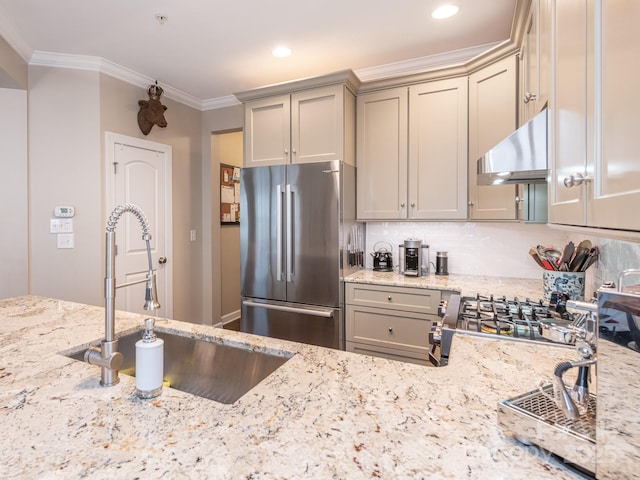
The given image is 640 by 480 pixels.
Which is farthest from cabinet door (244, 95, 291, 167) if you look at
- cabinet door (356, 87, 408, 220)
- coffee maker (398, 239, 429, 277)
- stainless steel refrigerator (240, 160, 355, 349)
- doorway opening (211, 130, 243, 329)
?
coffee maker (398, 239, 429, 277)

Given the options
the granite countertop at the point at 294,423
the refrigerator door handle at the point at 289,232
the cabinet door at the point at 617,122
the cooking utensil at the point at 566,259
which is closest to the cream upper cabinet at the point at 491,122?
the cooking utensil at the point at 566,259

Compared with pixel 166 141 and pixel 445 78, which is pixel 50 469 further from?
pixel 166 141

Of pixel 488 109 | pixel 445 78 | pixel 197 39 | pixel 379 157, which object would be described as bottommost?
pixel 379 157

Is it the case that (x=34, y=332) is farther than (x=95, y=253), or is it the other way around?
(x=95, y=253)

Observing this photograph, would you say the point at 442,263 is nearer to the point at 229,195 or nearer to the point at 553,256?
the point at 553,256

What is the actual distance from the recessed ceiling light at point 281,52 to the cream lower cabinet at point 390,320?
6.18 feet

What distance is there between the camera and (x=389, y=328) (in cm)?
245

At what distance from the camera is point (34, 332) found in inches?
52.3

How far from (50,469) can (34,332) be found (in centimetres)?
97

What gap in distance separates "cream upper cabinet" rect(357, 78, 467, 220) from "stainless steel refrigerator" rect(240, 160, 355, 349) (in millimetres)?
223

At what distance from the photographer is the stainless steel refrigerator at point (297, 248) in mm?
2588

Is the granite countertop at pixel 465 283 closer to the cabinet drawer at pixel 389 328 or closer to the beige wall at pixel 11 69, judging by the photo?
the cabinet drawer at pixel 389 328

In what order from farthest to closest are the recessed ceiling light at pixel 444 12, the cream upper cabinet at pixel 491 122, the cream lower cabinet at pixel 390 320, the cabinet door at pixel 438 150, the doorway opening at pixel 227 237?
the doorway opening at pixel 227 237
the cabinet door at pixel 438 150
the cream lower cabinet at pixel 390 320
the cream upper cabinet at pixel 491 122
the recessed ceiling light at pixel 444 12

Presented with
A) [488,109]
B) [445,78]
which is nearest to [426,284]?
[488,109]
